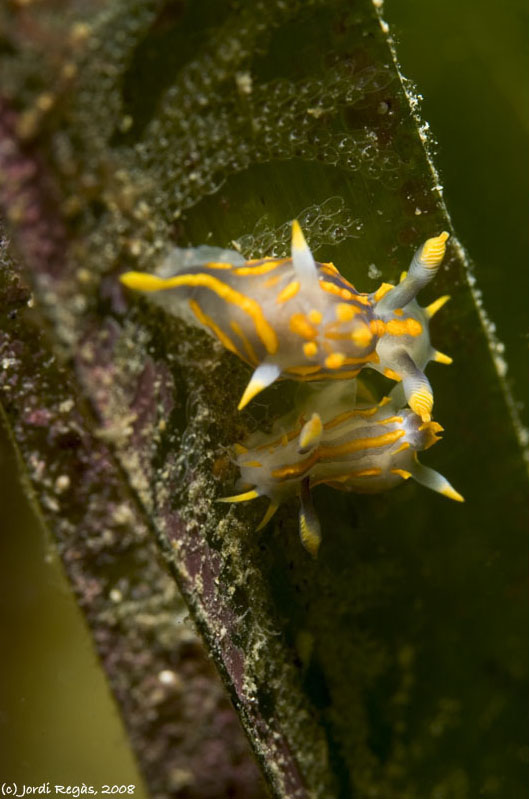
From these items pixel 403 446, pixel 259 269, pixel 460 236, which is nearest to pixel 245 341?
pixel 259 269

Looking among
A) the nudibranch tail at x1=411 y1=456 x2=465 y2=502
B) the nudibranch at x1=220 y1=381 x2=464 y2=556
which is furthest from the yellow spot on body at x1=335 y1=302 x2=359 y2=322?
the nudibranch tail at x1=411 y1=456 x2=465 y2=502

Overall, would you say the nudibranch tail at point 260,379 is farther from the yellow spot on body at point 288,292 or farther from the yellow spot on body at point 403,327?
the yellow spot on body at point 403,327

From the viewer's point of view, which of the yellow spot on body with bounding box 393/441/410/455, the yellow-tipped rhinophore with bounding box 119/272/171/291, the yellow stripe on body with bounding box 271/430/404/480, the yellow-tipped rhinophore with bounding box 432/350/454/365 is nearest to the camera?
the yellow-tipped rhinophore with bounding box 119/272/171/291

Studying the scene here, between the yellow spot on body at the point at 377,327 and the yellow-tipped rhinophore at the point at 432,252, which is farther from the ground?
the yellow-tipped rhinophore at the point at 432,252

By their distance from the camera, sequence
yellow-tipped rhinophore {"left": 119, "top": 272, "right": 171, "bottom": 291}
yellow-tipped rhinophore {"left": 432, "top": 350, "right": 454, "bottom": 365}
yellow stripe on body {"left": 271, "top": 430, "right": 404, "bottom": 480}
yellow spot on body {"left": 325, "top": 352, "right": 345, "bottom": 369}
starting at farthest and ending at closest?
yellow-tipped rhinophore {"left": 432, "top": 350, "right": 454, "bottom": 365}, yellow stripe on body {"left": 271, "top": 430, "right": 404, "bottom": 480}, yellow spot on body {"left": 325, "top": 352, "right": 345, "bottom": 369}, yellow-tipped rhinophore {"left": 119, "top": 272, "right": 171, "bottom": 291}

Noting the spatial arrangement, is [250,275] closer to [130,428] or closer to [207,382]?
[207,382]

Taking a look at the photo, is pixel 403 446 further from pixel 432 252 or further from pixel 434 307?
pixel 432 252

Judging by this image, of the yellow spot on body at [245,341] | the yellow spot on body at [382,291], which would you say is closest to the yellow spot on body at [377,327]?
the yellow spot on body at [382,291]

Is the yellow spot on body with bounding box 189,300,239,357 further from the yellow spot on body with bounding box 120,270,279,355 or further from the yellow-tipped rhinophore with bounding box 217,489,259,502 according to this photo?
the yellow-tipped rhinophore with bounding box 217,489,259,502
